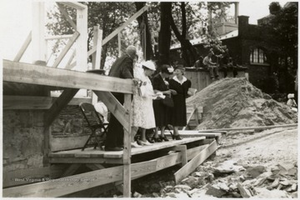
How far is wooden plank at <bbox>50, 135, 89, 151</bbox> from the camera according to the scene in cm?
694

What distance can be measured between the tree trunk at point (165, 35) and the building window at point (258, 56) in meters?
12.8

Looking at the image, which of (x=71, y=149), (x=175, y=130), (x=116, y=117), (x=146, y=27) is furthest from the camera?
(x=146, y=27)

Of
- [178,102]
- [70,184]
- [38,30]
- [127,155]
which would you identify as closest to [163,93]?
[178,102]

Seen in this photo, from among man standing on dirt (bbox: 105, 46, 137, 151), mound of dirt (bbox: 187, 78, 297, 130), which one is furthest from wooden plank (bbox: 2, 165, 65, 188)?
mound of dirt (bbox: 187, 78, 297, 130)

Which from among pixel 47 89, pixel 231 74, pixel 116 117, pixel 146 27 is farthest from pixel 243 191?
pixel 231 74

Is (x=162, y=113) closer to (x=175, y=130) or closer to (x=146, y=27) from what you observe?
(x=175, y=130)

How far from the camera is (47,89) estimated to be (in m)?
6.72

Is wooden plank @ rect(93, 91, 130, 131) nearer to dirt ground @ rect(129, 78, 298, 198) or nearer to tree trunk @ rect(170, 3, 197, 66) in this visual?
dirt ground @ rect(129, 78, 298, 198)

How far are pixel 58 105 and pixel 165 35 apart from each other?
1082cm

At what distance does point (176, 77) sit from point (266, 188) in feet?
10.3

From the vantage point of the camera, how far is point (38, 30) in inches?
283

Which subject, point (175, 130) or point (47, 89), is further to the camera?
point (175, 130)

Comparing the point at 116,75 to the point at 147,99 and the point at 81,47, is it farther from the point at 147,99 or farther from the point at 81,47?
the point at 81,47

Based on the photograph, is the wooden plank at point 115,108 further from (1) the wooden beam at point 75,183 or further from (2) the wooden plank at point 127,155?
(1) the wooden beam at point 75,183
